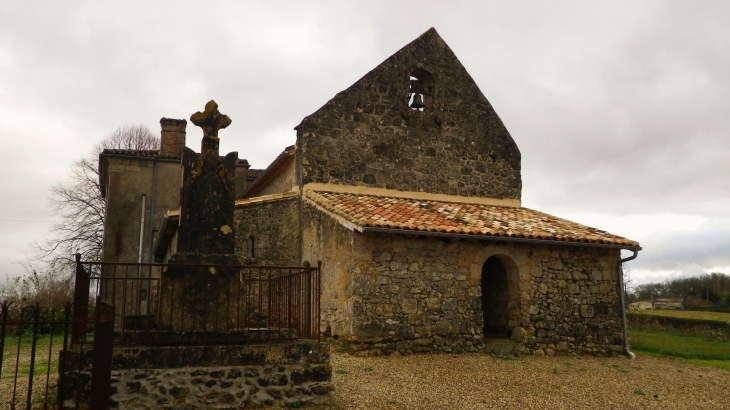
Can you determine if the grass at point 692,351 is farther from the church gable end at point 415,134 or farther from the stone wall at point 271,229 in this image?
the stone wall at point 271,229

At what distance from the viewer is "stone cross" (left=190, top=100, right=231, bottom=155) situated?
24.6 feet

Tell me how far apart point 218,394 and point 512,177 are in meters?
11.4

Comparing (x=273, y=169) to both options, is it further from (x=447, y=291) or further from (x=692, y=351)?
(x=692, y=351)

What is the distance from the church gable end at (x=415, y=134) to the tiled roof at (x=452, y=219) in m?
0.73

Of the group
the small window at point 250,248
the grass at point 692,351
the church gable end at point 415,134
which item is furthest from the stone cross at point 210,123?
the grass at point 692,351

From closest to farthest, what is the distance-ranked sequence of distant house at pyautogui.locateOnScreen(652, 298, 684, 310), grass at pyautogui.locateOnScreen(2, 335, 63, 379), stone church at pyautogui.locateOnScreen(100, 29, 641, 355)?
grass at pyautogui.locateOnScreen(2, 335, 63, 379) < stone church at pyautogui.locateOnScreen(100, 29, 641, 355) < distant house at pyautogui.locateOnScreen(652, 298, 684, 310)

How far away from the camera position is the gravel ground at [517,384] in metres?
7.61

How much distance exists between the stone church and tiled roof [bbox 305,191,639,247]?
5 centimetres

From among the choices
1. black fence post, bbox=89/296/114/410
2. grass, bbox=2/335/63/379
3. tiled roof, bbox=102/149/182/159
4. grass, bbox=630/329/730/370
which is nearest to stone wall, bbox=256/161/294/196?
tiled roof, bbox=102/149/182/159

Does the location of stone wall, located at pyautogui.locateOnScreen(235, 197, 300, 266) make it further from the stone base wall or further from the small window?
the stone base wall

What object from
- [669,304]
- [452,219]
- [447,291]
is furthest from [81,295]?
[669,304]

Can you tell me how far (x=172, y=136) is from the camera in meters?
20.7

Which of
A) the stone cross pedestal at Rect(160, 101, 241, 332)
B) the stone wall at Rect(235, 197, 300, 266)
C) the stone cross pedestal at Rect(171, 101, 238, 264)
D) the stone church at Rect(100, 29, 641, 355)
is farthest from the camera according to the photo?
the stone wall at Rect(235, 197, 300, 266)

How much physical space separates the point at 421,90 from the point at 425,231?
5442mm
